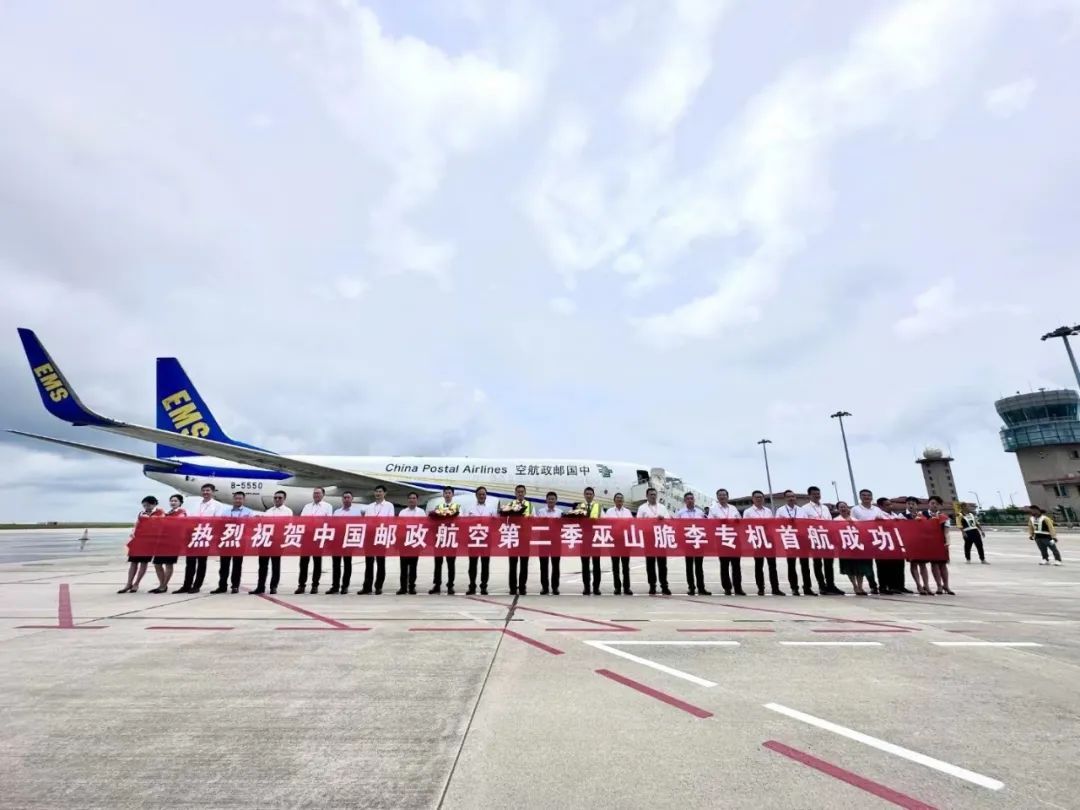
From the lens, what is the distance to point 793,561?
464 inches

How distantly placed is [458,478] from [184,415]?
16313 mm

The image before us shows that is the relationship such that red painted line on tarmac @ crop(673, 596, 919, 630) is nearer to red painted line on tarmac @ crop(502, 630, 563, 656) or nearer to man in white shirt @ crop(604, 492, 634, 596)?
man in white shirt @ crop(604, 492, 634, 596)

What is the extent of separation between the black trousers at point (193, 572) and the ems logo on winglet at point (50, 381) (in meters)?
14.2

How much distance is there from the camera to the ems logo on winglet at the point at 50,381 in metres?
20.5

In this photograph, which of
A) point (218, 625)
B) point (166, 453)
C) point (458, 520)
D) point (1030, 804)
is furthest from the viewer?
point (166, 453)

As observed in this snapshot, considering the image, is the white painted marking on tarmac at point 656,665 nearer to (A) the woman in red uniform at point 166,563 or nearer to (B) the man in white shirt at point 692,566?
(B) the man in white shirt at point 692,566

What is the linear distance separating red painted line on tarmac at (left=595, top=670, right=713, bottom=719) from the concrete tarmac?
0.03 meters

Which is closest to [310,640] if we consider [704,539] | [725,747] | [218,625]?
[218,625]

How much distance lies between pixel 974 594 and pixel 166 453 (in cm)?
3676

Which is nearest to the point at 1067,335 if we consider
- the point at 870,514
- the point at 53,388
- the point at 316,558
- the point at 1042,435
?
the point at 870,514

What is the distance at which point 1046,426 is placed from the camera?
89.4 meters

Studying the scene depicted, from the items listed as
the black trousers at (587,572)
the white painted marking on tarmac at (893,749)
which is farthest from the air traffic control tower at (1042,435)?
the white painted marking on tarmac at (893,749)

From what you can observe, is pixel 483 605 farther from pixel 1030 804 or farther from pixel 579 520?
pixel 1030 804

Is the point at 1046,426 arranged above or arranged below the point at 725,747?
above
